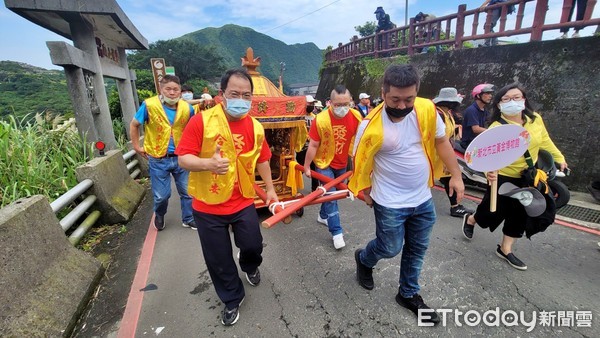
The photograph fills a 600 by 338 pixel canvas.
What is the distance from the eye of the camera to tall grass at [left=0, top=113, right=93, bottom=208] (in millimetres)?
3473

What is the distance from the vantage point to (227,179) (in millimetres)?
2049

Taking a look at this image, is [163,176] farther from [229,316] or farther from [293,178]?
[229,316]

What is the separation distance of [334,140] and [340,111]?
324 millimetres

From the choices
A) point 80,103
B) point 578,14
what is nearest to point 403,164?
point 80,103

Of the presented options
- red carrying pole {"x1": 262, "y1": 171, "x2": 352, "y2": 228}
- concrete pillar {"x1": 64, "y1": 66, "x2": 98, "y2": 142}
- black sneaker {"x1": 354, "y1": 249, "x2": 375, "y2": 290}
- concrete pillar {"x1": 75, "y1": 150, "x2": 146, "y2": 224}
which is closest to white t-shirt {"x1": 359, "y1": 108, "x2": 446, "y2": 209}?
red carrying pole {"x1": 262, "y1": 171, "x2": 352, "y2": 228}

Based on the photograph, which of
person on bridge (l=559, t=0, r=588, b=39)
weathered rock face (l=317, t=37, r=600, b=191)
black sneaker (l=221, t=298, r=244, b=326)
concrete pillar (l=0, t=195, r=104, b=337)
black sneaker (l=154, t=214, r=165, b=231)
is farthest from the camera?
person on bridge (l=559, t=0, r=588, b=39)

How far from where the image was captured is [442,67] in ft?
27.2

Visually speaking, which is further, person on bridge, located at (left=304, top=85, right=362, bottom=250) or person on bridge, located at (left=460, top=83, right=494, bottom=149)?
person on bridge, located at (left=460, top=83, right=494, bottom=149)

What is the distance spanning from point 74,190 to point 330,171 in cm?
290

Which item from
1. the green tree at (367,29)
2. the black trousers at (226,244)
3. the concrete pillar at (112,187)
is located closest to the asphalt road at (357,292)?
the black trousers at (226,244)

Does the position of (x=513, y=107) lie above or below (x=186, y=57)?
below

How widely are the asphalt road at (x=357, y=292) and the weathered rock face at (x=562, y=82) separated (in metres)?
2.44

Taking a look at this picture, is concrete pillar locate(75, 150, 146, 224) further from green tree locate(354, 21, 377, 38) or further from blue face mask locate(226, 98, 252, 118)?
green tree locate(354, 21, 377, 38)

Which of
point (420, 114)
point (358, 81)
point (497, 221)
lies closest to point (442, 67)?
point (358, 81)
